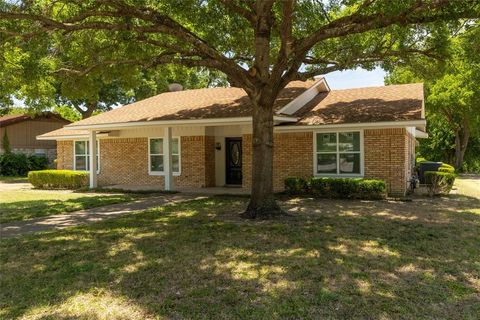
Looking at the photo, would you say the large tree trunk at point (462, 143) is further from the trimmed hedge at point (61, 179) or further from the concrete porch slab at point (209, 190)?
the trimmed hedge at point (61, 179)

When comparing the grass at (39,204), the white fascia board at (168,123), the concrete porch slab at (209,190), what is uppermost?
the white fascia board at (168,123)

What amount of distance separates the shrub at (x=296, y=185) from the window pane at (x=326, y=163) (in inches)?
54.7

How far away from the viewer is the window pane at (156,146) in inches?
772

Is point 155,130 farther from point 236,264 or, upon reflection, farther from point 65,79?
point 236,264

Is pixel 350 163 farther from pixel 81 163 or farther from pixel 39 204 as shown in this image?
pixel 81 163

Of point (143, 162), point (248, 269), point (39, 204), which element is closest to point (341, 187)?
point (248, 269)

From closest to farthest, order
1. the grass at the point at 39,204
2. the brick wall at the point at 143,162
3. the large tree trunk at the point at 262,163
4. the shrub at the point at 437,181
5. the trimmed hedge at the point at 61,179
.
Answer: the large tree trunk at the point at 262,163 < the grass at the point at 39,204 < the shrub at the point at 437,181 < the brick wall at the point at 143,162 < the trimmed hedge at the point at 61,179

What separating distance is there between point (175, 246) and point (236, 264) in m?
1.60

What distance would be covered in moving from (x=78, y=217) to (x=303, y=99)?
1068 centimetres

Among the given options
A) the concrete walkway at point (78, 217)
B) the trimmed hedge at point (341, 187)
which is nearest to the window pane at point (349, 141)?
A: the trimmed hedge at point (341, 187)

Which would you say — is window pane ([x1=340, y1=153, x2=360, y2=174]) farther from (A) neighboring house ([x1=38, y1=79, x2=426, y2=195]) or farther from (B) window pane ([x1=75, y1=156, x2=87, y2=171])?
(B) window pane ([x1=75, y1=156, x2=87, y2=171])

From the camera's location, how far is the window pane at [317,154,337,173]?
16016 millimetres

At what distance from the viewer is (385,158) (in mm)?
15055

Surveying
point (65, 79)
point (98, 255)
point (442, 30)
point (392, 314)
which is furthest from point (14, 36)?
point (442, 30)
